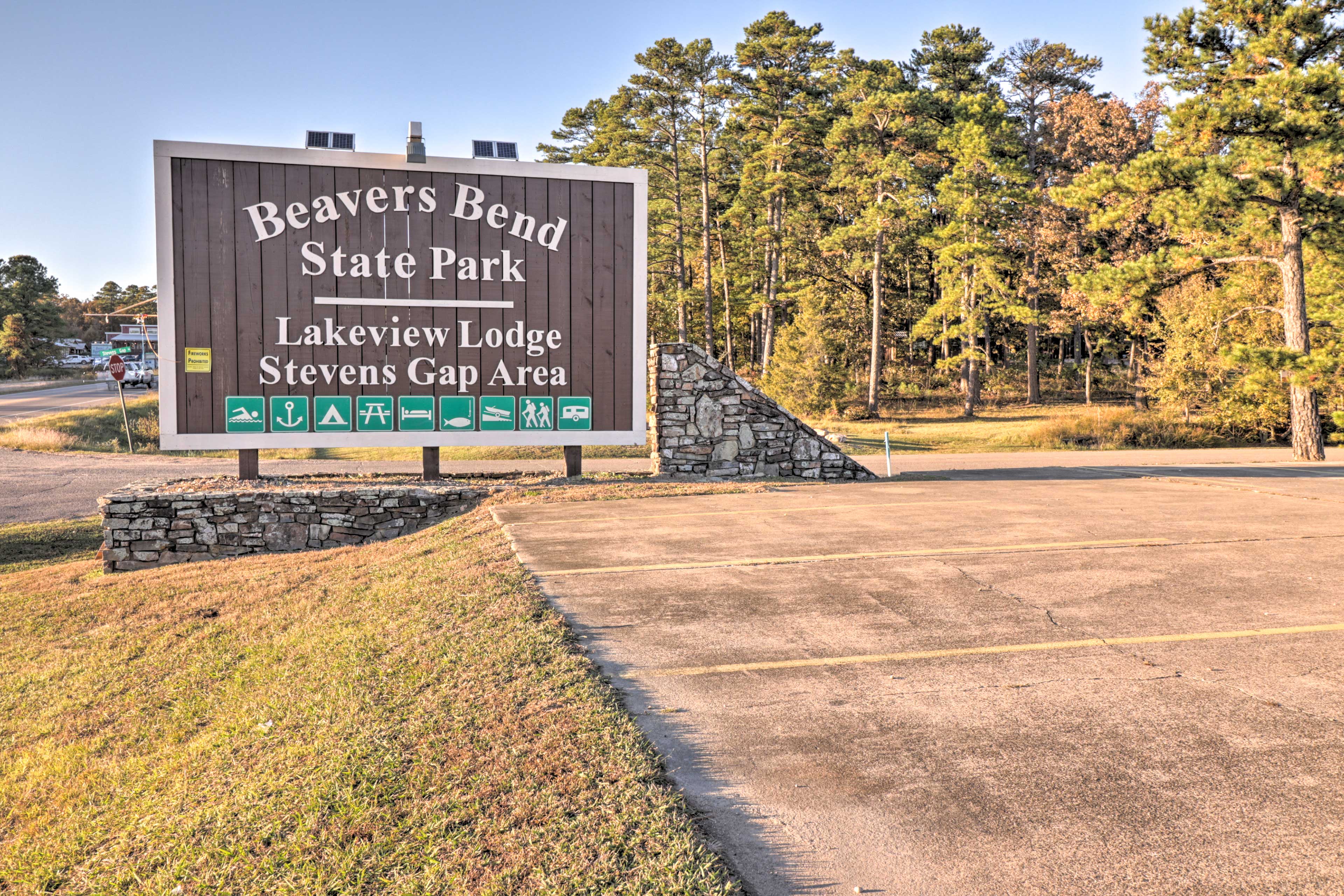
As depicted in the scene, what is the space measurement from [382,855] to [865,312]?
151ft

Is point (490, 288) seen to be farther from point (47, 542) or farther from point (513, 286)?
point (47, 542)

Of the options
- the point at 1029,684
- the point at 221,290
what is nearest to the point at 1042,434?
the point at 221,290

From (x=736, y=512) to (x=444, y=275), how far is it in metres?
5.79

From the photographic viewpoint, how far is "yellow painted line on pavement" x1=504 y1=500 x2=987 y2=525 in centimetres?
1059

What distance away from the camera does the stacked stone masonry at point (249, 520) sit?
1116 cm

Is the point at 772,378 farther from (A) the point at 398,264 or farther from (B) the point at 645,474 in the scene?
(A) the point at 398,264

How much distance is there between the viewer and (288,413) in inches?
500

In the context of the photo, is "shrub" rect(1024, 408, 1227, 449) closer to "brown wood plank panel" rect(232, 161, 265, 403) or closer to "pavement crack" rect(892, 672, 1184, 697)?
"brown wood plank panel" rect(232, 161, 265, 403)

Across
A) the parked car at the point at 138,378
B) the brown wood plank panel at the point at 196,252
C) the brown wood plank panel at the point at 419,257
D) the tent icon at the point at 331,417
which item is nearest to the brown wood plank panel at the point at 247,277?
the brown wood plank panel at the point at 196,252

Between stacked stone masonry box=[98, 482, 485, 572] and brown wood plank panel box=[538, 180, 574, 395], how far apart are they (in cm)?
272

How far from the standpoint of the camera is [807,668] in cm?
530

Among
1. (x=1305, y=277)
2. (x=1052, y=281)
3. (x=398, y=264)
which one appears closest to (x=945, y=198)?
(x=1052, y=281)

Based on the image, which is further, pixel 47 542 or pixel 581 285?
pixel 581 285

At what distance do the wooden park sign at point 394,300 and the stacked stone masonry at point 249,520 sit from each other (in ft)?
4.00
